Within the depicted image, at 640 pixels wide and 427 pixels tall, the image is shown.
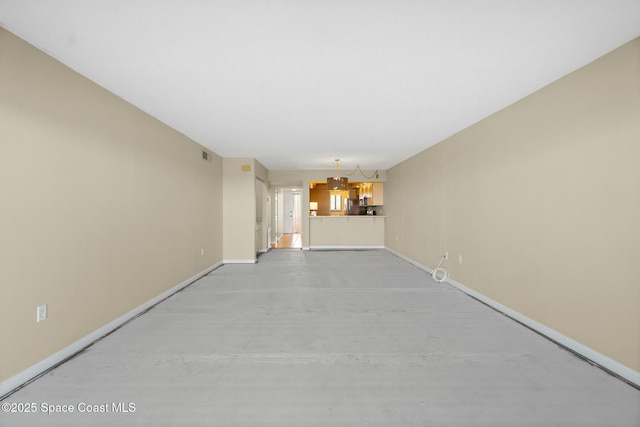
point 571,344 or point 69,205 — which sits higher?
point 69,205

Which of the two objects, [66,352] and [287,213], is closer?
[66,352]

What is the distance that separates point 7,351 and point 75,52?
2269 millimetres

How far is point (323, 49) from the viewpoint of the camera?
2.13m

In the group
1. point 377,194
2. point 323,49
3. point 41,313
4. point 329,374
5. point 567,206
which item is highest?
point 323,49

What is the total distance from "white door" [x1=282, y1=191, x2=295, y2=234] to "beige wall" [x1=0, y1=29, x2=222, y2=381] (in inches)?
395

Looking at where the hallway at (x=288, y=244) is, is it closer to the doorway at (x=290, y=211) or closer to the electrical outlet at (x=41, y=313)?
the doorway at (x=290, y=211)

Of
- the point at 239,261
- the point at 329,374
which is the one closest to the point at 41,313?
the point at 329,374

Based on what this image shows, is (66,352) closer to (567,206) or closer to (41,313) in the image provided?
(41,313)

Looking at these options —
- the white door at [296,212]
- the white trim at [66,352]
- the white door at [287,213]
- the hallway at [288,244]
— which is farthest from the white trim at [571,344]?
the white door at [296,212]

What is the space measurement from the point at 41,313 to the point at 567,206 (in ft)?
15.1

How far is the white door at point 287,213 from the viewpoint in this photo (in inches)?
552

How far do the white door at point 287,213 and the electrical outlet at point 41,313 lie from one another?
1174cm

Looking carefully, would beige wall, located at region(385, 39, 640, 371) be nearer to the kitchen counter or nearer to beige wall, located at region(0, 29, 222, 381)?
beige wall, located at region(0, 29, 222, 381)

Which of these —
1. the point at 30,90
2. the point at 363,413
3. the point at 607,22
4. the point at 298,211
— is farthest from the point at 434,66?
the point at 298,211
